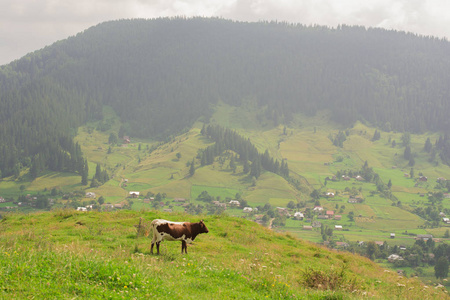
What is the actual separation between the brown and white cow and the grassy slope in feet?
2.78

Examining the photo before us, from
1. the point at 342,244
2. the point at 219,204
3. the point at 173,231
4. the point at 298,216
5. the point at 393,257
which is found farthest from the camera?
the point at 219,204

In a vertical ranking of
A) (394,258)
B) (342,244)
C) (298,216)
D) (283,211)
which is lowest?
(342,244)

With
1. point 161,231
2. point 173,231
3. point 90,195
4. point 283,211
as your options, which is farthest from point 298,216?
point 161,231

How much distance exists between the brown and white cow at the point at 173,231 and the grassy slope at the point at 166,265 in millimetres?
847

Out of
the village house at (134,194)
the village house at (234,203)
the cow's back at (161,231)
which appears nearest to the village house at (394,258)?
the village house at (234,203)

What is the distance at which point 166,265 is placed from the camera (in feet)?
49.9

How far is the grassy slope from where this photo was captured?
35.9 ft

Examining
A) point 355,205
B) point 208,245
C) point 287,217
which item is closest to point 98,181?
point 287,217

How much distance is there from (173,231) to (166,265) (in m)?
3.58

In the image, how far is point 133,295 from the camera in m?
10.8

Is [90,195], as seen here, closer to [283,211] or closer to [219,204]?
[219,204]

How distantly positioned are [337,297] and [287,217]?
160 meters

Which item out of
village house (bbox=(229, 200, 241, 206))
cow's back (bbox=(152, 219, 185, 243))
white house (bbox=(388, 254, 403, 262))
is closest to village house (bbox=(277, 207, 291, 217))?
village house (bbox=(229, 200, 241, 206))

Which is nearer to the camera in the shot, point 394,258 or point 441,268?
point 441,268
